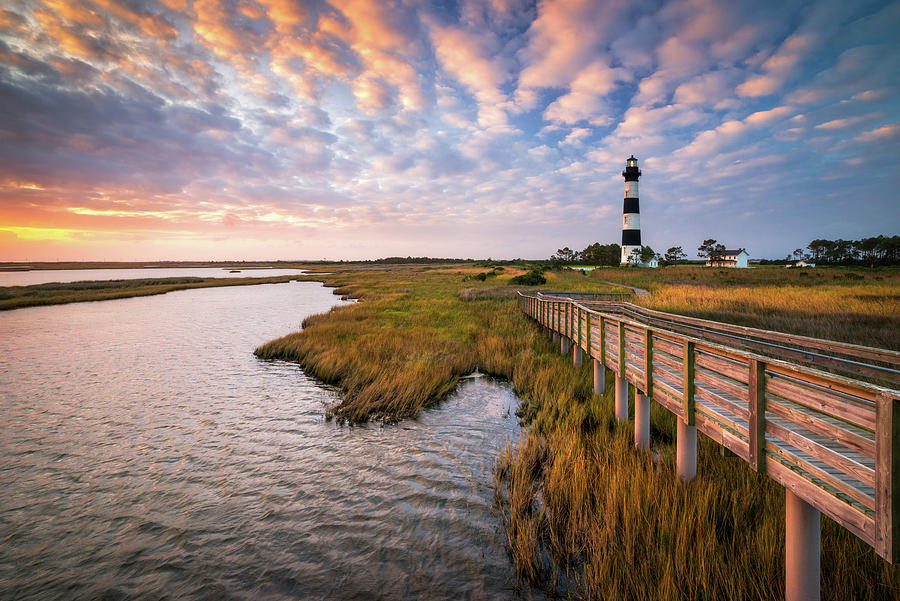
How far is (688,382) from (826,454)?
2.14 metres

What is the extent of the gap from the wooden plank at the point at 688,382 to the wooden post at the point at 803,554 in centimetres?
174

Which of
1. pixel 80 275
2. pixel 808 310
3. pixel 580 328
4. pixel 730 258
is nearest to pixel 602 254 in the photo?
pixel 730 258

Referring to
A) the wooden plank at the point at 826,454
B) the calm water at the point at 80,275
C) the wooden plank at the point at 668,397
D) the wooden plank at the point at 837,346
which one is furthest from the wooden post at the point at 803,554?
the calm water at the point at 80,275

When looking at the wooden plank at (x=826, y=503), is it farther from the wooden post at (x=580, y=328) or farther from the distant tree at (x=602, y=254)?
the distant tree at (x=602, y=254)

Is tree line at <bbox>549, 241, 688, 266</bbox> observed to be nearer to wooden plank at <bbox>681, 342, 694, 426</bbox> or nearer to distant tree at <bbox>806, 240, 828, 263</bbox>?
distant tree at <bbox>806, 240, 828, 263</bbox>

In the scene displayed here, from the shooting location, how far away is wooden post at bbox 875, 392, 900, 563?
2588 mm

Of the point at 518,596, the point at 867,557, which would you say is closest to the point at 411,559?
the point at 518,596

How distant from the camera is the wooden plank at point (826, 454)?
112 inches

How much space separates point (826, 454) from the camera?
323 centimetres

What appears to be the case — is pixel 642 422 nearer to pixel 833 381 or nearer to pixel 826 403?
pixel 826 403

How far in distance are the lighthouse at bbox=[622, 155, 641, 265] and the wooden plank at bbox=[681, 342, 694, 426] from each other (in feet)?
219

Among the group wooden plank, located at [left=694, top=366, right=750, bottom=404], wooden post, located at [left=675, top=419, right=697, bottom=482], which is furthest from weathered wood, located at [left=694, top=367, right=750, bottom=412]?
wooden post, located at [left=675, top=419, right=697, bottom=482]

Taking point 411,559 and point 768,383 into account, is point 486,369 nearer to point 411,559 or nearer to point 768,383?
point 411,559

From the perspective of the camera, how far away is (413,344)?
16.5 meters
